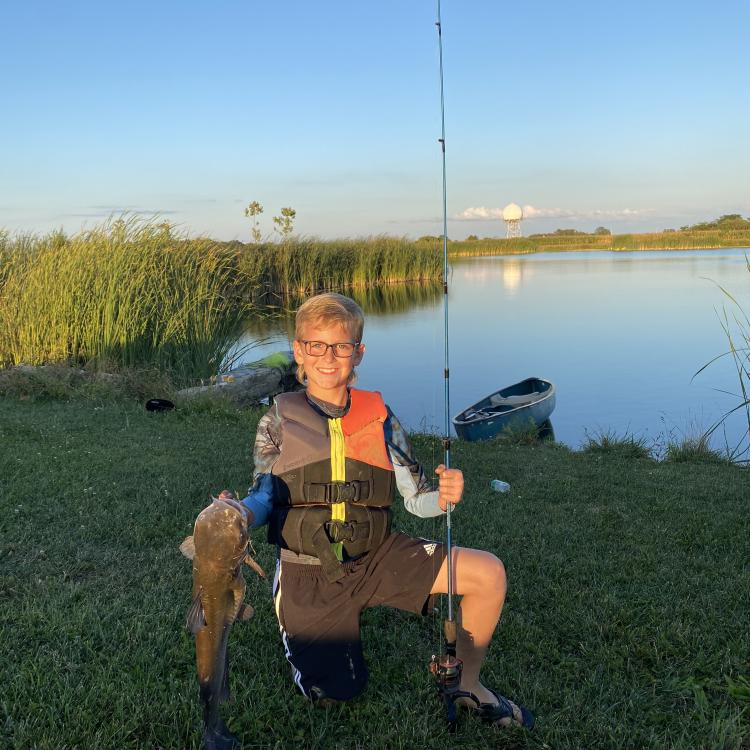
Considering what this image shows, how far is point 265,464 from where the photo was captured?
2.99m

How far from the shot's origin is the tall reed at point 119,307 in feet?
40.8

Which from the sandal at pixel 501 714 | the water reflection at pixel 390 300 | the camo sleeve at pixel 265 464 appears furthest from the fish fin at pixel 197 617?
the water reflection at pixel 390 300

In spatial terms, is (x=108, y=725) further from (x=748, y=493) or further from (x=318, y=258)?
(x=318, y=258)

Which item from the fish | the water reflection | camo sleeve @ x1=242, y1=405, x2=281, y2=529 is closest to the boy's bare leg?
camo sleeve @ x1=242, y1=405, x2=281, y2=529

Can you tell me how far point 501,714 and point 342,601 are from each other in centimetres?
89

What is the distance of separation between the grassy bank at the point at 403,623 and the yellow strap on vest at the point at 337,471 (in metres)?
0.82

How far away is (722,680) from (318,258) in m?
26.5

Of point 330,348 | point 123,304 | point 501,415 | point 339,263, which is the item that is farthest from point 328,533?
point 339,263

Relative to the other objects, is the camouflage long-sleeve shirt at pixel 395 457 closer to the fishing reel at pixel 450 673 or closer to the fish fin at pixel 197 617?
the fishing reel at pixel 450 673

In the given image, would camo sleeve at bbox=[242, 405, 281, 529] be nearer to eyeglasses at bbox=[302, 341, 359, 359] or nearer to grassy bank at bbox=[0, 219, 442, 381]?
eyeglasses at bbox=[302, 341, 359, 359]

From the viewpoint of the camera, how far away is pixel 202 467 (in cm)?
710

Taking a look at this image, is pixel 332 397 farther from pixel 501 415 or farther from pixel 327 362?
pixel 501 415

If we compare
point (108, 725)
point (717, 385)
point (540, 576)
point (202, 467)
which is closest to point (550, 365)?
point (717, 385)

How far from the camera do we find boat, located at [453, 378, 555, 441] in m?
11.0
